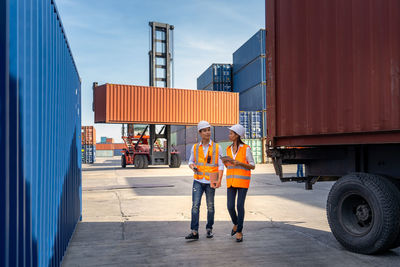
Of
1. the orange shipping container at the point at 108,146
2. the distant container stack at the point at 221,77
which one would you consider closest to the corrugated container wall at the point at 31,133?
the distant container stack at the point at 221,77

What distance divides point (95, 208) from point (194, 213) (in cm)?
385

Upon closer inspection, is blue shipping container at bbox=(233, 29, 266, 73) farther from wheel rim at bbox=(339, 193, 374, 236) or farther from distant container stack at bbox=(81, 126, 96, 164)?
wheel rim at bbox=(339, 193, 374, 236)

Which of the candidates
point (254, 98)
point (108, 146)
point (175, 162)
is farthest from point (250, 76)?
point (108, 146)

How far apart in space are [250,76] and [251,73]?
387 mm

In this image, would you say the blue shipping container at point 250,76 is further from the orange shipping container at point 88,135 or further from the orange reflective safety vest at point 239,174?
the orange reflective safety vest at point 239,174

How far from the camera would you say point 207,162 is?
16.4 ft

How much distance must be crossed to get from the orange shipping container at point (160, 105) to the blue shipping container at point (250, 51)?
6557 millimetres

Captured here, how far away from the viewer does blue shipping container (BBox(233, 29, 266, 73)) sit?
30375mm

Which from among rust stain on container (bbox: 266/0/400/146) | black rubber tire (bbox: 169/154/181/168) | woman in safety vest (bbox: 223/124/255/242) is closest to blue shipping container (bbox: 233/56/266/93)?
black rubber tire (bbox: 169/154/181/168)

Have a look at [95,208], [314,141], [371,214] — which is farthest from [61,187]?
[95,208]

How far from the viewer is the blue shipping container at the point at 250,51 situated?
30375 millimetres

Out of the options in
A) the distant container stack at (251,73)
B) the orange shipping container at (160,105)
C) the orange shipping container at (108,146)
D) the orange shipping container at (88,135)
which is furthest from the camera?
the orange shipping container at (108,146)

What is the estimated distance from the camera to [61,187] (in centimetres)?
404

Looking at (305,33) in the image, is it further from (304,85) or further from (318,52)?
(304,85)
